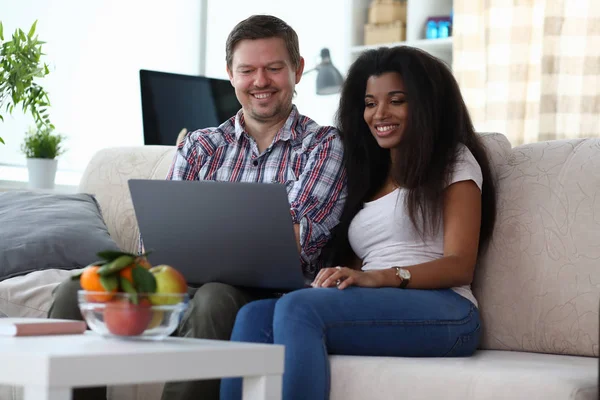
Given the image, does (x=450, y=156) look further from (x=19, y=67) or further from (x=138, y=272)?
(x=19, y=67)

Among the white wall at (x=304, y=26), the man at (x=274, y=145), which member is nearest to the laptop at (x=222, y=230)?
the man at (x=274, y=145)

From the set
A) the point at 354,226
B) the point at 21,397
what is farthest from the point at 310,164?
the point at 21,397

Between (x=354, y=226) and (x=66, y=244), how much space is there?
2.76 feet

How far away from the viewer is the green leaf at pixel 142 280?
1290 millimetres

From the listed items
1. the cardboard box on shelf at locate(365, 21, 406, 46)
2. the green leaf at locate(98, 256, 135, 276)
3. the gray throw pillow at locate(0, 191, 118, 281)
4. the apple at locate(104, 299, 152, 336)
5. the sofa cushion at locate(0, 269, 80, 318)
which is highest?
the cardboard box on shelf at locate(365, 21, 406, 46)

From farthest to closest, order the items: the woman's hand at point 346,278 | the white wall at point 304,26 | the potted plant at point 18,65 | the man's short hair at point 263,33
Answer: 1. the white wall at point 304,26
2. the potted plant at point 18,65
3. the man's short hair at point 263,33
4. the woman's hand at point 346,278

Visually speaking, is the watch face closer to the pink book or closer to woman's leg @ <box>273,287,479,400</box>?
woman's leg @ <box>273,287,479,400</box>

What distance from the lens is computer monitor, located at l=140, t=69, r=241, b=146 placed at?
3.25 m

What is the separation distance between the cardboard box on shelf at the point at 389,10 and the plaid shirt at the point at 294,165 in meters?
2.25

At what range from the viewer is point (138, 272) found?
4.24ft

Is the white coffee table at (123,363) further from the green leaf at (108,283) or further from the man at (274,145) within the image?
the man at (274,145)

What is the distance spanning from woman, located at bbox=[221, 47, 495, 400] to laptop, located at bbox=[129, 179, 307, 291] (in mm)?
78

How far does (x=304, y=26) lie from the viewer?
15.8 ft

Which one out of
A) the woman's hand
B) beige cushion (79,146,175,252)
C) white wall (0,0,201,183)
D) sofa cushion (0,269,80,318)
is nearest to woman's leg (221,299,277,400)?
the woman's hand
